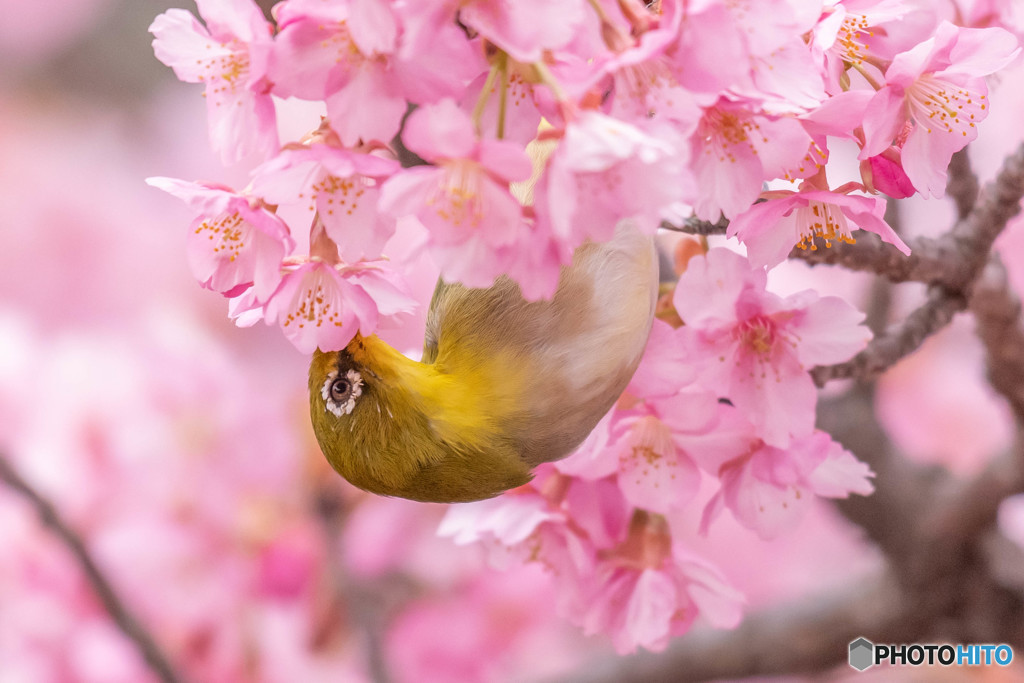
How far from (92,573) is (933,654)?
671 millimetres

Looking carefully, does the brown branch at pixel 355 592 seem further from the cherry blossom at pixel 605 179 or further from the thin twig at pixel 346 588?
the cherry blossom at pixel 605 179

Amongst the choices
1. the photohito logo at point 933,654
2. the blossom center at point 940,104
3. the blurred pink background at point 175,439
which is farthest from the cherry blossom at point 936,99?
the blurred pink background at point 175,439

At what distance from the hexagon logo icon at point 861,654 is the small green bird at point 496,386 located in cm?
51

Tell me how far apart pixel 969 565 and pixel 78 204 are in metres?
1.01

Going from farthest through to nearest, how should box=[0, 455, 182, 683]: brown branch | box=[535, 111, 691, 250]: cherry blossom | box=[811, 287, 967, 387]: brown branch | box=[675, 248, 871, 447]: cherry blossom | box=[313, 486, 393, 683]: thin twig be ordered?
box=[313, 486, 393, 683]: thin twig, box=[0, 455, 182, 683]: brown branch, box=[811, 287, 967, 387]: brown branch, box=[675, 248, 871, 447]: cherry blossom, box=[535, 111, 691, 250]: cherry blossom

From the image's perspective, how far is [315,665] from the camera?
3.01 ft

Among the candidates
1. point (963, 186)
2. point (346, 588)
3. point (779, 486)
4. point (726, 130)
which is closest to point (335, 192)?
point (726, 130)

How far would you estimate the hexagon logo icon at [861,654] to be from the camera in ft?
2.11

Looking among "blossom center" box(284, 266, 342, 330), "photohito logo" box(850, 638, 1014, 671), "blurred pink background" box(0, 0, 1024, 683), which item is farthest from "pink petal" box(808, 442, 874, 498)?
"blurred pink background" box(0, 0, 1024, 683)

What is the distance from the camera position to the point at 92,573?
2.08 feet

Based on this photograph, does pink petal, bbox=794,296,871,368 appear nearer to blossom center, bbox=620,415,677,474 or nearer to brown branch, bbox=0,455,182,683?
blossom center, bbox=620,415,677,474

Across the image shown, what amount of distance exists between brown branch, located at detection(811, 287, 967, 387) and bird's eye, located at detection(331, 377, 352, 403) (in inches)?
9.4

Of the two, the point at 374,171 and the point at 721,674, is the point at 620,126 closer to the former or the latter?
the point at 374,171

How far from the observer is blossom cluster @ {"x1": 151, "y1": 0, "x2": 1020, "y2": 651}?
Answer: 0.60 ft
